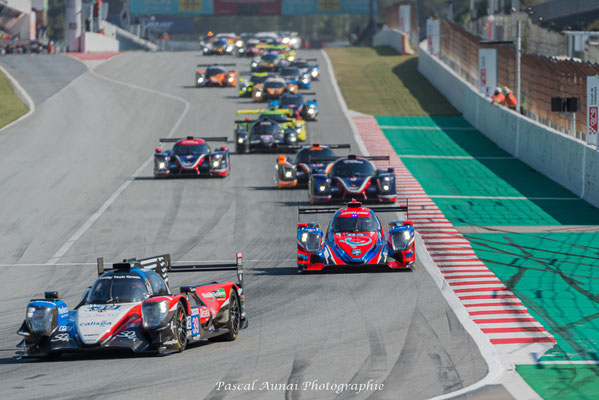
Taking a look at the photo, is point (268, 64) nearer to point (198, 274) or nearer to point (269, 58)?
point (269, 58)

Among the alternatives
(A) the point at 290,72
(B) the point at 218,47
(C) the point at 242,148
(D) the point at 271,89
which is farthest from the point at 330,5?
(C) the point at 242,148

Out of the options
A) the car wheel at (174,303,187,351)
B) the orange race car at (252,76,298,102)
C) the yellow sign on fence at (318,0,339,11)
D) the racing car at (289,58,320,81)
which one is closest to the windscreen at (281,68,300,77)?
the racing car at (289,58,320,81)

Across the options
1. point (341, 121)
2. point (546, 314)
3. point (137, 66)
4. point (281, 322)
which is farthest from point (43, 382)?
point (137, 66)

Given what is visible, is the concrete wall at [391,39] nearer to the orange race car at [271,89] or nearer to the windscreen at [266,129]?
the orange race car at [271,89]

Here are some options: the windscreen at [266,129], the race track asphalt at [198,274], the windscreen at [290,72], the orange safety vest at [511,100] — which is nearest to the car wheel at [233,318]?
the race track asphalt at [198,274]

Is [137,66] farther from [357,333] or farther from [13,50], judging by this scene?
[357,333]

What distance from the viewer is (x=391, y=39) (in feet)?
333

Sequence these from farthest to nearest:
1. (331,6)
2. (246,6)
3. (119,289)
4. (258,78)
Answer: (246,6) → (331,6) → (258,78) → (119,289)

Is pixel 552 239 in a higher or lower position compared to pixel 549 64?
lower

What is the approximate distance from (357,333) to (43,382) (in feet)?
18.4

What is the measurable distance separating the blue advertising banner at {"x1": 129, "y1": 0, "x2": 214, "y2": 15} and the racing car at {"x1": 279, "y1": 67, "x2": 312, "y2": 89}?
202ft

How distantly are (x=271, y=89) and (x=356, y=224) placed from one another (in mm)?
40497

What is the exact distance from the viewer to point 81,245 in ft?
98.4

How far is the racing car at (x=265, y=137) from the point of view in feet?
156
